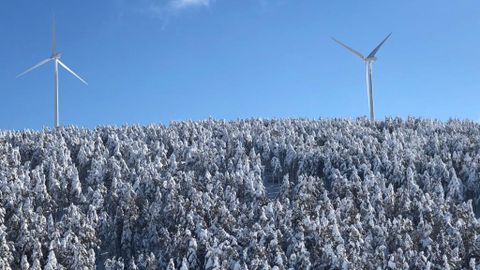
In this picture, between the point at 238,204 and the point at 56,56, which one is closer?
the point at 238,204

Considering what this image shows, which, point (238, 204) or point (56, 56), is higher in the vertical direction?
point (56, 56)

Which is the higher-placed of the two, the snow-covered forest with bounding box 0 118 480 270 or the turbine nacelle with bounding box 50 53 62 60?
the turbine nacelle with bounding box 50 53 62 60

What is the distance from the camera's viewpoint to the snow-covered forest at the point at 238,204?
77250 mm

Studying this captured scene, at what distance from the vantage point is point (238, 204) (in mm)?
93250

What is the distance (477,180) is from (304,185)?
3205 centimetres

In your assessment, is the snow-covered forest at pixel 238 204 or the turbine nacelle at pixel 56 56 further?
the turbine nacelle at pixel 56 56

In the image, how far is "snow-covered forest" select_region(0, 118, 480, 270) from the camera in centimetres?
7725

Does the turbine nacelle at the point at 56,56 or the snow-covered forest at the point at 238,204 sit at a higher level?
the turbine nacelle at the point at 56,56

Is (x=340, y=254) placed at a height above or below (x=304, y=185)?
below

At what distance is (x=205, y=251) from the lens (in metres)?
77.8

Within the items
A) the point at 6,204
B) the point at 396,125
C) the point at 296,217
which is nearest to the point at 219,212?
the point at 296,217

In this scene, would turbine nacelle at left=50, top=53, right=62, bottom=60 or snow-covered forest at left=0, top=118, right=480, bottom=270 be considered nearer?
snow-covered forest at left=0, top=118, right=480, bottom=270

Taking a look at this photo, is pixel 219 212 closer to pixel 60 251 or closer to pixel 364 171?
pixel 60 251

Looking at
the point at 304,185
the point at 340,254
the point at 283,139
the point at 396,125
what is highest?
the point at 396,125
